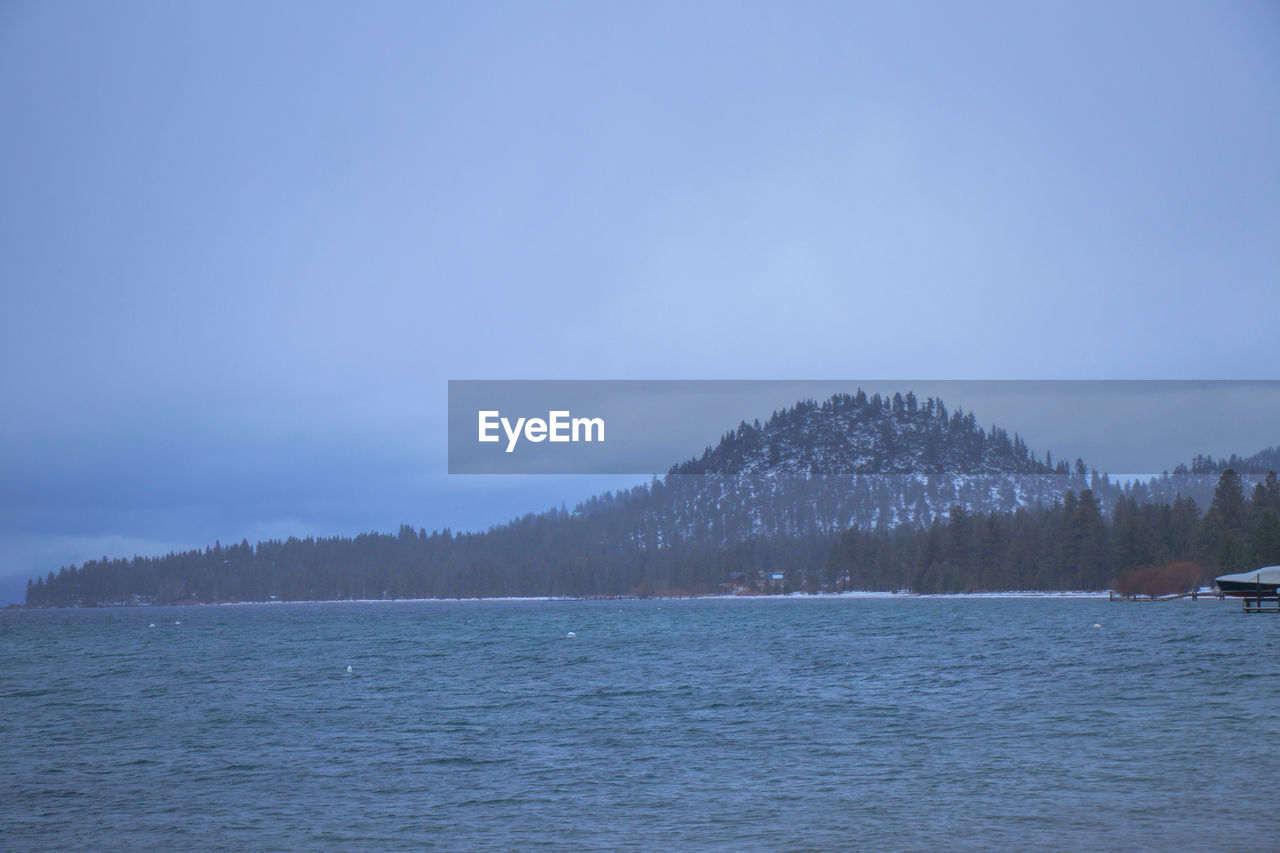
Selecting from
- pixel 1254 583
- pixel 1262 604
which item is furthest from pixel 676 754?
pixel 1262 604

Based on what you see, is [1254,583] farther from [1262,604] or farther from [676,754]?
[676,754]

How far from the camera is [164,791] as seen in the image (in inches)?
1345

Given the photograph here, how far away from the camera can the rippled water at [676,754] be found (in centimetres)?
2716

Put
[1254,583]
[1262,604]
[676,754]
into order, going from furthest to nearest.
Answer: [1262,604]
[1254,583]
[676,754]

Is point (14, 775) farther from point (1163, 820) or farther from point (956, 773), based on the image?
point (1163, 820)

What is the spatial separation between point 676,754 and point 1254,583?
12253 cm

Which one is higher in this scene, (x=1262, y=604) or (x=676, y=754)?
(x=676, y=754)

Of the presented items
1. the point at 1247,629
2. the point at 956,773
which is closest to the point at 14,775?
the point at 956,773

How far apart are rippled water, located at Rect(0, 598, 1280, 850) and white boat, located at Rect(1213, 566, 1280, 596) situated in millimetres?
58535

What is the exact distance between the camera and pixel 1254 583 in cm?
12912

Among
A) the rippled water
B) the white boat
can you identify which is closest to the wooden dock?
the white boat

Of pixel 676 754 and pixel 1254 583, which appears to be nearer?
pixel 676 754

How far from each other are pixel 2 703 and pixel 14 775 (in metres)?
31.2

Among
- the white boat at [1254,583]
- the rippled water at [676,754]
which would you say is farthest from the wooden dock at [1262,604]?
the rippled water at [676,754]
